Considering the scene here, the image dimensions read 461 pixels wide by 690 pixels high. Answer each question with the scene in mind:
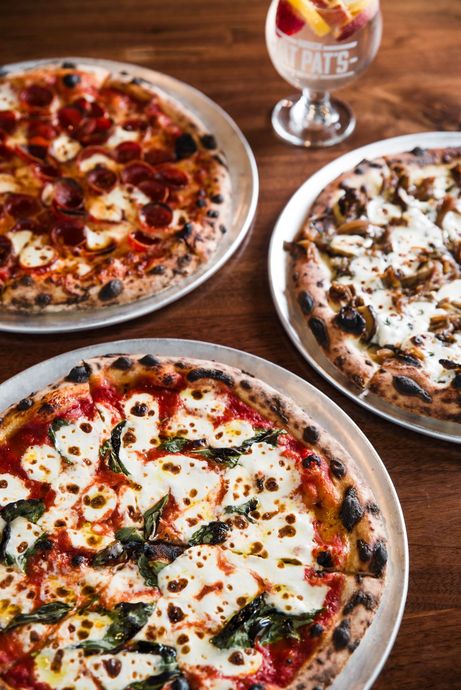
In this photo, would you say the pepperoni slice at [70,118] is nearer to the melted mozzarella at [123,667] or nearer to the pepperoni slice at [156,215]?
the pepperoni slice at [156,215]

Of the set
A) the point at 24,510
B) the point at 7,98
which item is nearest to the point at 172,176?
the point at 7,98

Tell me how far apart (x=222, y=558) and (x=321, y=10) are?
1.51 metres

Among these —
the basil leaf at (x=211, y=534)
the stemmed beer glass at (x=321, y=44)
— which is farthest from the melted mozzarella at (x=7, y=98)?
the basil leaf at (x=211, y=534)

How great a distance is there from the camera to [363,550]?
1.61m

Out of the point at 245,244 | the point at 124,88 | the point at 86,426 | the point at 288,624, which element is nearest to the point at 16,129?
the point at 124,88

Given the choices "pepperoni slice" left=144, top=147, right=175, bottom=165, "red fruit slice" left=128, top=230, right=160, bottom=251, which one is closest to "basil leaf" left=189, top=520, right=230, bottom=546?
"red fruit slice" left=128, top=230, right=160, bottom=251

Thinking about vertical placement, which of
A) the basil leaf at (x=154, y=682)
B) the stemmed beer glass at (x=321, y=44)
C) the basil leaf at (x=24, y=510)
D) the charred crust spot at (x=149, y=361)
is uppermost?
the stemmed beer glass at (x=321, y=44)

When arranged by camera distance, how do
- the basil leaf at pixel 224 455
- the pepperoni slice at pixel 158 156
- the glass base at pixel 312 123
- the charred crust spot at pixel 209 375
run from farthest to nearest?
1. the glass base at pixel 312 123
2. the pepperoni slice at pixel 158 156
3. the charred crust spot at pixel 209 375
4. the basil leaf at pixel 224 455

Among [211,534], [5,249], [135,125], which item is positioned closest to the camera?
[211,534]

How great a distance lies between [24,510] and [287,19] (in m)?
1.53

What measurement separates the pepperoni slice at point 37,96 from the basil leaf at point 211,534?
162 cm

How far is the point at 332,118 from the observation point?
8.72 ft

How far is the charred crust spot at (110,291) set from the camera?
2074 mm

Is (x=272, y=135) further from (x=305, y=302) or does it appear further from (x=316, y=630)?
(x=316, y=630)
